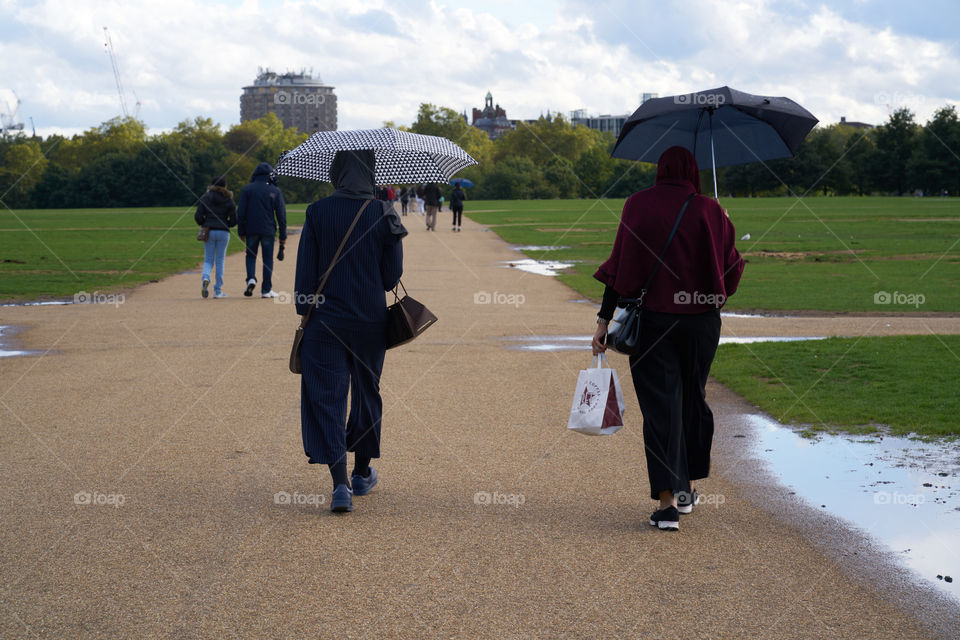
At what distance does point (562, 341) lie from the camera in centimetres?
1232

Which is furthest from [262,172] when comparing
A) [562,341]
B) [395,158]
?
[395,158]

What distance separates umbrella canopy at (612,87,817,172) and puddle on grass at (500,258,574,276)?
16.1 metres

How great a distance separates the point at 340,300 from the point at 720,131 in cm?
251

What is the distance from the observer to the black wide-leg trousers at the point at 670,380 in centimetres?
532

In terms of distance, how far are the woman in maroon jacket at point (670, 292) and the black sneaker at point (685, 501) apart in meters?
0.12

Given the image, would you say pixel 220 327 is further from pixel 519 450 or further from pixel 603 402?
pixel 603 402

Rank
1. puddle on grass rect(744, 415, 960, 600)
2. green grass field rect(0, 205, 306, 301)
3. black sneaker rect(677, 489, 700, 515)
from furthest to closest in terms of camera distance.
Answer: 1. green grass field rect(0, 205, 306, 301)
2. black sneaker rect(677, 489, 700, 515)
3. puddle on grass rect(744, 415, 960, 600)

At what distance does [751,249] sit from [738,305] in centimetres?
1407

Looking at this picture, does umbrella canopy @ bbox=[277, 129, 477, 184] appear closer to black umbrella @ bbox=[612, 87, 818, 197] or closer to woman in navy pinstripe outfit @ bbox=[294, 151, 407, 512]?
woman in navy pinstripe outfit @ bbox=[294, 151, 407, 512]

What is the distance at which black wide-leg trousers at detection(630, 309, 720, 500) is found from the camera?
532cm

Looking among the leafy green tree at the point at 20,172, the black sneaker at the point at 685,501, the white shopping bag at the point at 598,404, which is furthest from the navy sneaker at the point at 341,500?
the leafy green tree at the point at 20,172

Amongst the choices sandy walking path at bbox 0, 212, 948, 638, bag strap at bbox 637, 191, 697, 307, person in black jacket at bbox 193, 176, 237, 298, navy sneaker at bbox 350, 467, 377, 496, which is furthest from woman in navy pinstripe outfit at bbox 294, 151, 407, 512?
person in black jacket at bbox 193, 176, 237, 298

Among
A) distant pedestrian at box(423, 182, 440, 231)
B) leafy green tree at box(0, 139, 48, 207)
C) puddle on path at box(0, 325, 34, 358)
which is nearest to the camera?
puddle on path at box(0, 325, 34, 358)

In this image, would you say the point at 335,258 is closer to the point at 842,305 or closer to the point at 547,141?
the point at 842,305
